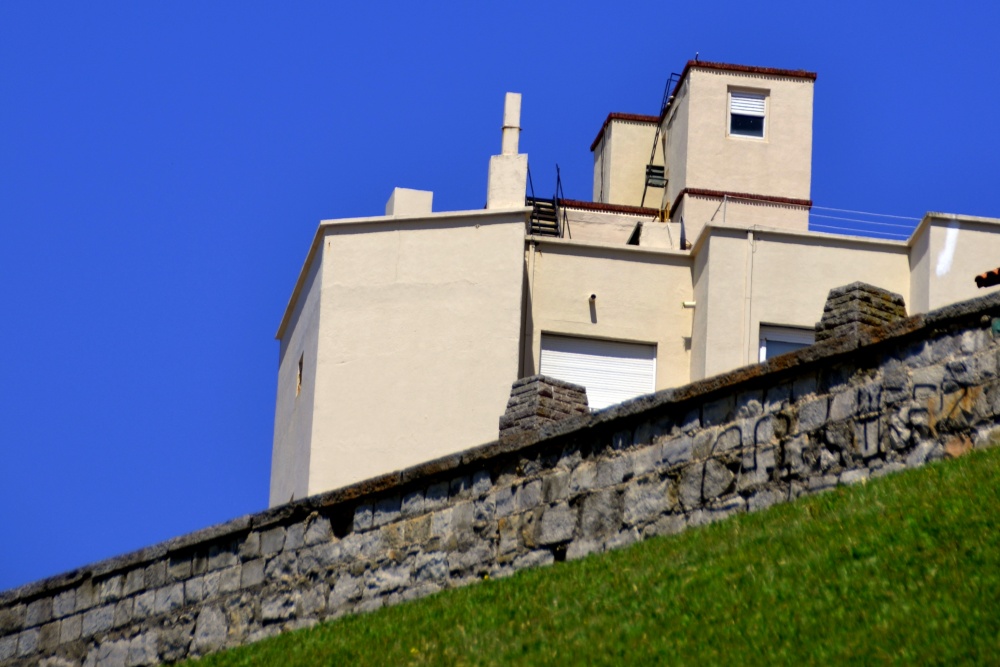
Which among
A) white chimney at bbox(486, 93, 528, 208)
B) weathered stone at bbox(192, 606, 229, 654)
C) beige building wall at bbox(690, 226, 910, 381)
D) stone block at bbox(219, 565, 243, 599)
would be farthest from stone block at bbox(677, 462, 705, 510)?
white chimney at bbox(486, 93, 528, 208)

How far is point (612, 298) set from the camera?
31500 mm

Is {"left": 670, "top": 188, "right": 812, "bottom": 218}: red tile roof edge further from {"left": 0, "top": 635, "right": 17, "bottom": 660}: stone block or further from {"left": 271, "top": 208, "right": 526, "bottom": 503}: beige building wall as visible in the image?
{"left": 0, "top": 635, "right": 17, "bottom": 660}: stone block

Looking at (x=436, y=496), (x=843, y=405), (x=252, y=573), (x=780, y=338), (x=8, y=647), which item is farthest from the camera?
(x=780, y=338)

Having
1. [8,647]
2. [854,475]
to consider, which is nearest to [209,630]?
[8,647]

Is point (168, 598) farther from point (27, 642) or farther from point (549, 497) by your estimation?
point (549, 497)

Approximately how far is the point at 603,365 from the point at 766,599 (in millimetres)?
17920

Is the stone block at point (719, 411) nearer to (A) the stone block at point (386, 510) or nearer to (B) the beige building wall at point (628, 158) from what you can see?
(A) the stone block at point (386, 510)

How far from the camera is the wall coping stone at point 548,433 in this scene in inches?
627

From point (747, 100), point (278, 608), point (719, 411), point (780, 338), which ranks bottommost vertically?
point (278, 608)

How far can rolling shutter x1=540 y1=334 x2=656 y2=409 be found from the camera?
103 ft

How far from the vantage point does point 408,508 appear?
18609mm

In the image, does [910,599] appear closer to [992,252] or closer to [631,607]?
[631,607]

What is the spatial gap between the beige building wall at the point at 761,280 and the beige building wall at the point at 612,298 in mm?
382

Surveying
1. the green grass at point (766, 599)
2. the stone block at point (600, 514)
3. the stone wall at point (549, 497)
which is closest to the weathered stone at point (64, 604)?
the stone wall at point (549, 497)
